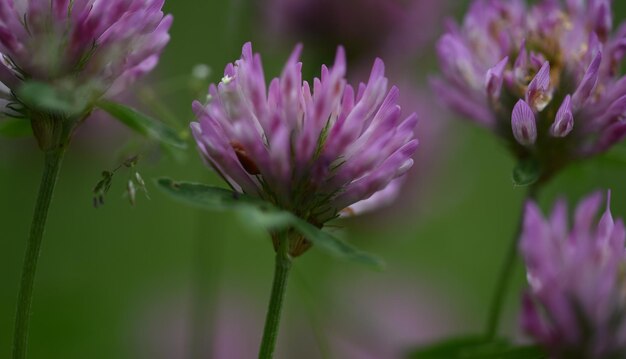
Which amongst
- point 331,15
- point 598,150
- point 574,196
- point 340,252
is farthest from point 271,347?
point 331,15

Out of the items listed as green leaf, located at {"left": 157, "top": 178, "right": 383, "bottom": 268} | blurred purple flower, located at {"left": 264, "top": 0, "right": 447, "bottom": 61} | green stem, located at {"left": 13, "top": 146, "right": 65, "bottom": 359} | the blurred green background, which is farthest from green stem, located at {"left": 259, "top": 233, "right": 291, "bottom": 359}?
blurred purple flower, located at {"left": 264, "top": 0, "right": 447, "bottom": 61}

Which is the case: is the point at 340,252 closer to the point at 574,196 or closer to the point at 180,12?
the point at 574,196

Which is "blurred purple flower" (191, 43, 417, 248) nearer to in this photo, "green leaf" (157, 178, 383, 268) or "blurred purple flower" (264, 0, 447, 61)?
"green leaf" (157, 178, 383, 268)

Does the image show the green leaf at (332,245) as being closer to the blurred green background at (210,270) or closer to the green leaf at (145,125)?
the green leaf at (145,125)

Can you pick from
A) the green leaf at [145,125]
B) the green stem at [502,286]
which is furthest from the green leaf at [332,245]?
the green stem at [502,286]

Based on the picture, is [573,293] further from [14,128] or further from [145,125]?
[14,128]

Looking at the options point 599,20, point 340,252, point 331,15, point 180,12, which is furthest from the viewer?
point 180,12
